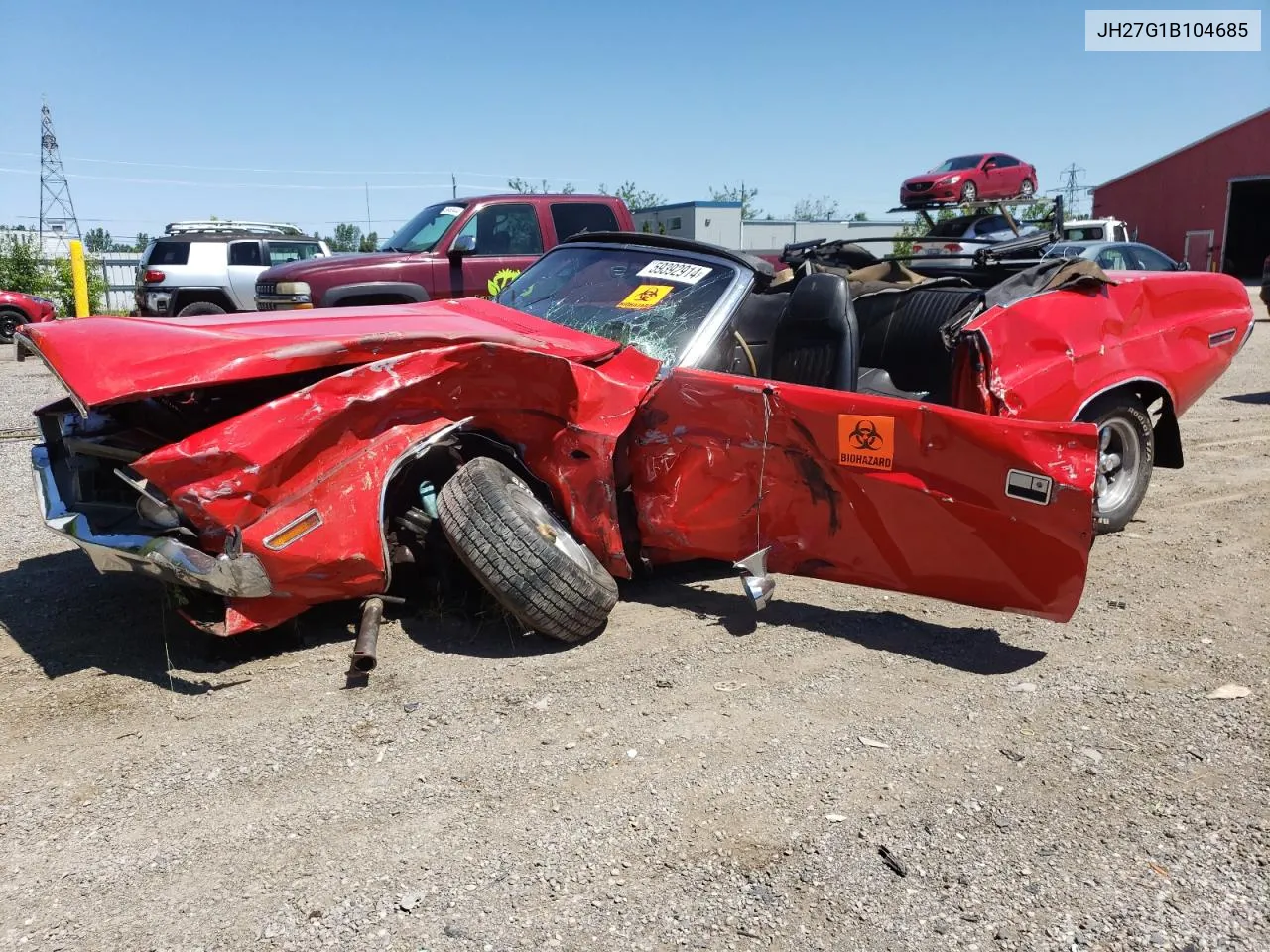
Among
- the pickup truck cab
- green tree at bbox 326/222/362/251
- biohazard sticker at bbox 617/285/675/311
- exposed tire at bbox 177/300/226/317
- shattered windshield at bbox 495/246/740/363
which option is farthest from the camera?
green tree at bbox 326/222/362/251

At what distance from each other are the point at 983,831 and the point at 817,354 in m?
2.29

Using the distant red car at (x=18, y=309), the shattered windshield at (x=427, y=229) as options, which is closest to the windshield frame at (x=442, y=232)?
the shattered windshield at (x=427, y=229)

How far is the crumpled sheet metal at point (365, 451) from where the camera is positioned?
308 centimetres

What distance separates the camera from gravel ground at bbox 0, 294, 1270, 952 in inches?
89.2

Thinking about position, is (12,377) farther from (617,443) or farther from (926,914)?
(926,914)

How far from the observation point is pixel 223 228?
55.1 ft

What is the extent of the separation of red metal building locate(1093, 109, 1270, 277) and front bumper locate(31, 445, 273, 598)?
3070 cm

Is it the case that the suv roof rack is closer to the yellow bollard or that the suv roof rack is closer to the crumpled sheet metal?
the yellow bollard

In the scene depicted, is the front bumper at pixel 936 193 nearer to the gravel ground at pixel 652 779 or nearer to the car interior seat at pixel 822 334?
the car interior seat at pixel 822 334

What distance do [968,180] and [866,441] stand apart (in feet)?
55.8

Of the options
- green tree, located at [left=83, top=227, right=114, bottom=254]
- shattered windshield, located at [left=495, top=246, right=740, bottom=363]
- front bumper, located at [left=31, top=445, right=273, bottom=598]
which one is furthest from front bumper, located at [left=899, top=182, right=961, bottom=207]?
green tree, located at [left=83, top=227, right=114, bottom=254]

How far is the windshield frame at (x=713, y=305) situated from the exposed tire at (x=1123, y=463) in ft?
6.87

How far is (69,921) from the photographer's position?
2.21 metres

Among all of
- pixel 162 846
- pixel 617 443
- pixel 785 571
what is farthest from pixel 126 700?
pixel 785 571
